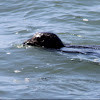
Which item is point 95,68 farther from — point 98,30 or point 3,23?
point 3,23

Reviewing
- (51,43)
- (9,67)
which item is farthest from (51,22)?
(9,67)

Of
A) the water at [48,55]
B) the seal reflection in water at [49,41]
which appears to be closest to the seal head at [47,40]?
the seal reflection in water at [49,41]

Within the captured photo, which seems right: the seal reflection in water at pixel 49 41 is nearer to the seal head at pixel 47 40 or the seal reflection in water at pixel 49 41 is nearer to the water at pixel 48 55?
the seal head at pixel 47 40

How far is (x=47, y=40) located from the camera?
10.1 metres

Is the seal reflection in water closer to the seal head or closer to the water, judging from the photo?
the seal head

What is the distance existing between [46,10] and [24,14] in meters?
0.93

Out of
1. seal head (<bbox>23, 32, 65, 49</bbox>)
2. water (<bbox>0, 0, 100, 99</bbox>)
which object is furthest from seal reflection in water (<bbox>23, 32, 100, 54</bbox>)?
water (<bbox>0, 0, 100, 99</bbox>)

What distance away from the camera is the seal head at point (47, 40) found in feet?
33.2

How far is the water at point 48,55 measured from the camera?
716 cm

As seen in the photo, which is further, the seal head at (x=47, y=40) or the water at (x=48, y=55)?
the seal head at (x=47, y=40)

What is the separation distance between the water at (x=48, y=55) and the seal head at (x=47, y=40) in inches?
8.9

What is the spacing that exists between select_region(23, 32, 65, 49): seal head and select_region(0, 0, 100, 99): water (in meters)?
0.23

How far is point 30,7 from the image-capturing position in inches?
619

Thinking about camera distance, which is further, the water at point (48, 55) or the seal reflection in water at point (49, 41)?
the seal reflection in water at point (49, 41)
